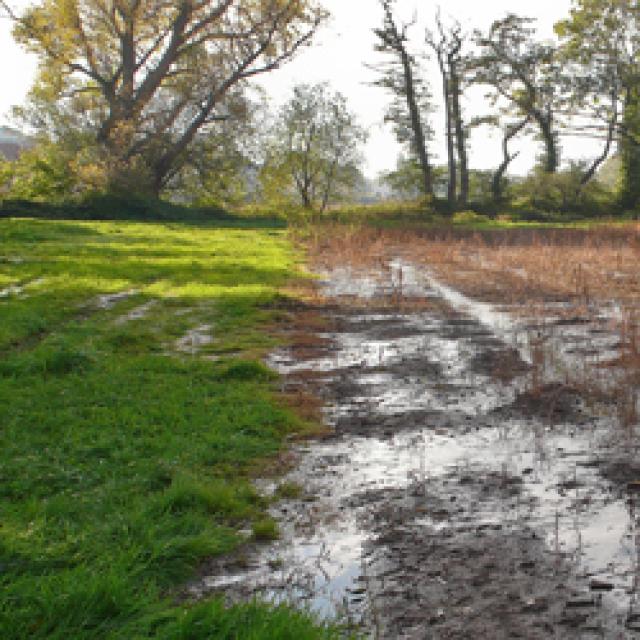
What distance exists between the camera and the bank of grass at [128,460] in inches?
137

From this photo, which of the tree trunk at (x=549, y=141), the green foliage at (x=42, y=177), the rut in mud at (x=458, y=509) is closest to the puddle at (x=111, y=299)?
the rut in mud at (x=458, y=509)

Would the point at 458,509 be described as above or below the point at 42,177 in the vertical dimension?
below

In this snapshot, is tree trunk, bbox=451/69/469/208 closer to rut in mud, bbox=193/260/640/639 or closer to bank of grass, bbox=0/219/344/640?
bank of grass, bbox=0/219/344/640

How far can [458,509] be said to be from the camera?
4.87 m

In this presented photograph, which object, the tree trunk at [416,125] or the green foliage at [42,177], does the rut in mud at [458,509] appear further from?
the tree trunk at [416,125]

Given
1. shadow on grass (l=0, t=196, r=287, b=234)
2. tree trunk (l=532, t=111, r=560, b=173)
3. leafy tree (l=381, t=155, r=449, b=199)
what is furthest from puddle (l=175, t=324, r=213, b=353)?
tree trunk (l=532, t=111, r=560, b=173)

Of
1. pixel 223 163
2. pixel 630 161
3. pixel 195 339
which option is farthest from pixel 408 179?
pixel 195 339

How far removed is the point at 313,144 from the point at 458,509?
51259 millimetres

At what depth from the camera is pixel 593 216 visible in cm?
5166

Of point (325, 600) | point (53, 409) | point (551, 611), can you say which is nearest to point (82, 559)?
point (325, 600)

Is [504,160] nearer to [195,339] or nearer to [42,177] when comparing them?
[42,177]

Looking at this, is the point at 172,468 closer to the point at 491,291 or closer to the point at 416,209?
the point at 491,291

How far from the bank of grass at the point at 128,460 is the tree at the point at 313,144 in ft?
136

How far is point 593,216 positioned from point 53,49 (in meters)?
34.0
